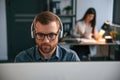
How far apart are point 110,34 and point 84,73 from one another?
0.28 metres

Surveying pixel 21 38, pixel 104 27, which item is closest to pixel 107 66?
pixel 104 27

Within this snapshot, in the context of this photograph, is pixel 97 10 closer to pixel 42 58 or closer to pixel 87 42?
pixel 87 42

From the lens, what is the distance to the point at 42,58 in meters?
1.01

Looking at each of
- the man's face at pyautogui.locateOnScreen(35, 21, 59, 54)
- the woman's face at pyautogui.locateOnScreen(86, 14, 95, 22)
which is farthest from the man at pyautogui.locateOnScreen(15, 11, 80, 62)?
the woman's face at pyautogui.locateOnScreen(86, 14, 95, 22)

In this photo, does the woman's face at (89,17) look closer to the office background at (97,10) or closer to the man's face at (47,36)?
the office background at (97,10)

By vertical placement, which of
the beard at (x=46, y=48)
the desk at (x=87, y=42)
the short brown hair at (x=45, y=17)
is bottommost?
the beard at (x=46, y=48)

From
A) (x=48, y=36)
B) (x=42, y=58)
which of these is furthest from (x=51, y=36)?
(x=42, y=58)

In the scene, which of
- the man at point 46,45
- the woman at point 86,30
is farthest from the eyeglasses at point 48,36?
the woman at point 86,30

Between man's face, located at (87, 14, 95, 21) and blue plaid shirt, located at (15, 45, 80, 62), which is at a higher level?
man's face, located at (87, 14, 95, 21)

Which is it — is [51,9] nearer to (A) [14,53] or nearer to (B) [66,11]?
(B) [66,11]

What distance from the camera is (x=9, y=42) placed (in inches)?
39.5

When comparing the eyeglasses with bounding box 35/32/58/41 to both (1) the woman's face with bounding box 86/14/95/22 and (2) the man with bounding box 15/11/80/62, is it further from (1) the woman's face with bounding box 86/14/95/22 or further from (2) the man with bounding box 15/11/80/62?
(1) the woman's face with bounding box 86/14/95/22

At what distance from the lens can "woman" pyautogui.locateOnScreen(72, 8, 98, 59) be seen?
1019 mm

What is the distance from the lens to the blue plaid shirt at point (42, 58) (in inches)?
39.2
